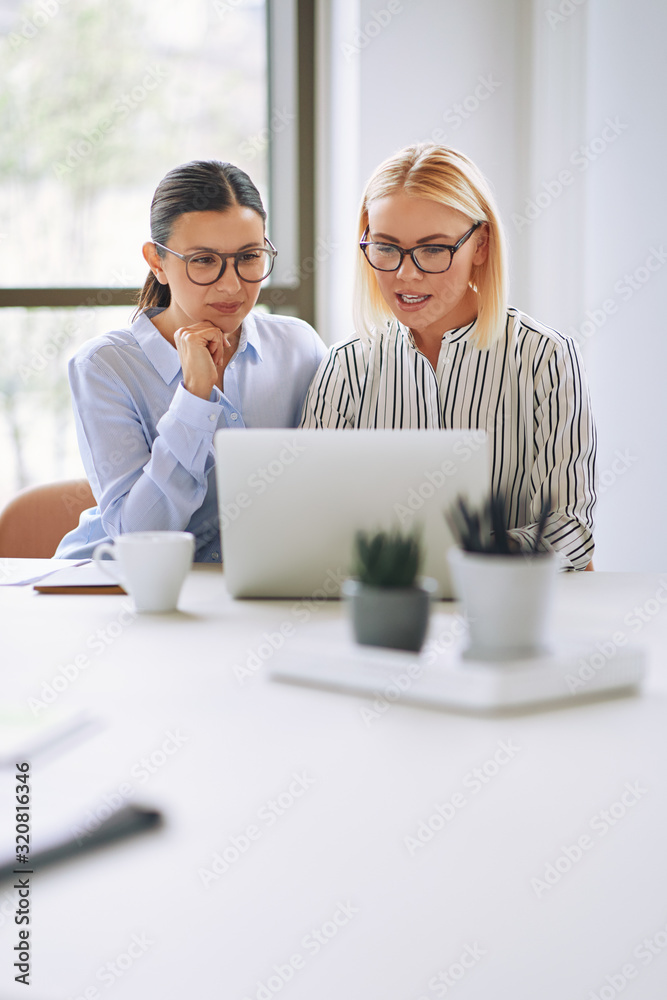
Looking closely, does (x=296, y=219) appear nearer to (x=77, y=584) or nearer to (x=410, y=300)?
(x=410, y=300)

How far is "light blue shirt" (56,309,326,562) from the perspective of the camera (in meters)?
1.60

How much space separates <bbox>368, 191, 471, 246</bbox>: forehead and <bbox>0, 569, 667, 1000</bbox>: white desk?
1025 millimetres

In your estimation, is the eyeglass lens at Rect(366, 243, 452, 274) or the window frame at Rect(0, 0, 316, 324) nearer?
the eyeglass lens at Rect(366, 243, 452, 274)

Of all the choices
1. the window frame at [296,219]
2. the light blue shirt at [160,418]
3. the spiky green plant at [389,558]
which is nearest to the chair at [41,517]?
the light blue shirt at [160,418]

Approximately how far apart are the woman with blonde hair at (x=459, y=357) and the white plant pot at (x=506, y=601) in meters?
0.72

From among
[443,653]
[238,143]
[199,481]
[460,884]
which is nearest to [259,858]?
[460,884]

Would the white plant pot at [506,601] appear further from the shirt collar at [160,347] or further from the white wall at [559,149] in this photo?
the white wall at [559,149]

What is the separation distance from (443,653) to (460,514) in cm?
14

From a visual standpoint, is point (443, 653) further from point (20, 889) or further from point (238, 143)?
point (238, 143)

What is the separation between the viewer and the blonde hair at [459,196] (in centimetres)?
166

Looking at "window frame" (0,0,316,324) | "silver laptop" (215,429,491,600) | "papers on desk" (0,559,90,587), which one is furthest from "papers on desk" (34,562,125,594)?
"window frame" (0,0,316,324)

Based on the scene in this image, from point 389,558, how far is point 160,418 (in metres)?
0.98

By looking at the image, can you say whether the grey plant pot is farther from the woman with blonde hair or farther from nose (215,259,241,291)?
nose (215,259,241,291)

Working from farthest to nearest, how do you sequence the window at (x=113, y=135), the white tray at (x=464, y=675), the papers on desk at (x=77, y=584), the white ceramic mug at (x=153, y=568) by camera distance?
1. the window at (x=113, y=135)
2. the papers on desk at (x=77, y=584)
3. the white ceramic mug at (x=153, y=568)
4. the white tray at (x=464, y=675)
